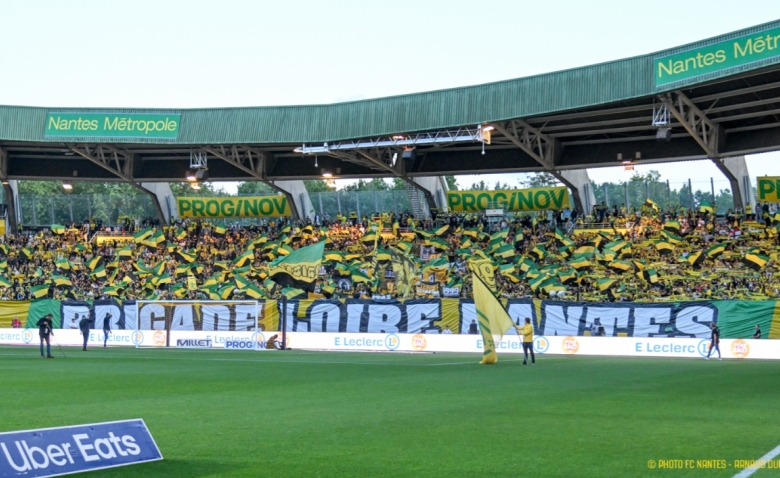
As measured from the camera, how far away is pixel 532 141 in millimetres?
49938

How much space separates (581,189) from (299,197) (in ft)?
61.9

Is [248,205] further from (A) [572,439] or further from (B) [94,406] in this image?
(A) [572,439]

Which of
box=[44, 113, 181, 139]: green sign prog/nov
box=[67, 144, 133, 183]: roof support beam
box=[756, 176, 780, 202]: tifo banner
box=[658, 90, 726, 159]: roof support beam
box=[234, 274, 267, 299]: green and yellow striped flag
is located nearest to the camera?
box=[658, 90, 726, 159]: roof support beam

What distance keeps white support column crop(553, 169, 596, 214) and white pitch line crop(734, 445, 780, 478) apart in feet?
143

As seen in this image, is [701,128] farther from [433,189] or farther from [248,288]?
[248,288]

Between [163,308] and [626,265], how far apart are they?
2340 centimetres

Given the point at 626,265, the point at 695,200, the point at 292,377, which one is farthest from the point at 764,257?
the point at 292,377

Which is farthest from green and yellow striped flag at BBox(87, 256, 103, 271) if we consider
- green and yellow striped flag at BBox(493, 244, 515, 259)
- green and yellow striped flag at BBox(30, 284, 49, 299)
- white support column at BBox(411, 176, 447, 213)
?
green and yellow striped flag at BBox(493, 244, 515, 259)

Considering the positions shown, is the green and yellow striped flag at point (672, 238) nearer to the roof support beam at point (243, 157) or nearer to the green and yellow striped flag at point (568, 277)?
the green and yellow striped flag at point (568, 277)

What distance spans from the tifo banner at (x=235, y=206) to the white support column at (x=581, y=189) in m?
19.5

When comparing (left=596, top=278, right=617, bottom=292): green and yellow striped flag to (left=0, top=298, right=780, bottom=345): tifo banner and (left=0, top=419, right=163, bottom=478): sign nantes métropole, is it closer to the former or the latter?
(left=0, top=298, right=780, bottom=345): tifo banner

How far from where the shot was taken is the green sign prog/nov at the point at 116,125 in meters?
52.0

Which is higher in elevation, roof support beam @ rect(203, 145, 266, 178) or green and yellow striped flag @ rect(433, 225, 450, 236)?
roof support beam @ rect(203, 145, 266, 178)

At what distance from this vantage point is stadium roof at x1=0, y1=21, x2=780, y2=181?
126 feet
